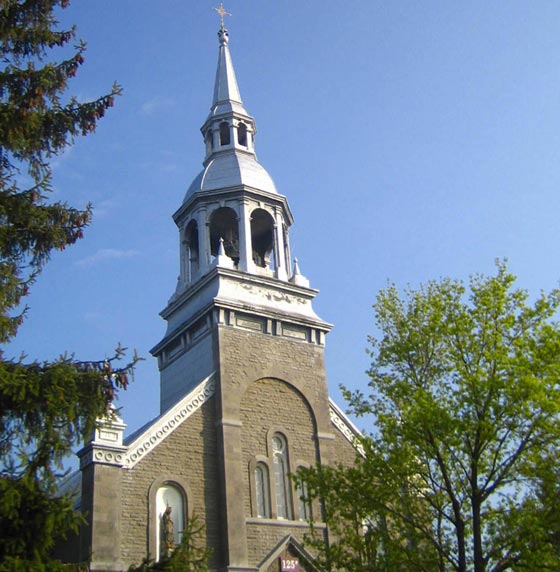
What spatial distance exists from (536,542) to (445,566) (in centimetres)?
315

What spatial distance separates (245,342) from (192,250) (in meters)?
5.79

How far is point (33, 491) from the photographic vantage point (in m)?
10.7

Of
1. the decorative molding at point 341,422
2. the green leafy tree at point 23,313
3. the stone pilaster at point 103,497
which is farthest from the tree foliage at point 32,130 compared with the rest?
the decorative molding at point 341,422

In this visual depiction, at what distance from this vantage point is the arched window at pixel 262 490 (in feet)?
75.8

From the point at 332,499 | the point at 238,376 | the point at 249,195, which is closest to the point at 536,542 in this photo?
the point at 332,499

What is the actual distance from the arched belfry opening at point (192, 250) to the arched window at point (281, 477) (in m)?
7.16

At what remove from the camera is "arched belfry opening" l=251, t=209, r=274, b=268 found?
30.0 metres

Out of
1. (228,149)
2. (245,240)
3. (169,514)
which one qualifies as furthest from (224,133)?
(169,514)

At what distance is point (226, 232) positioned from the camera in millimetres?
30281

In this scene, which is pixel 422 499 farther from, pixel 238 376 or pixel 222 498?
pixel 238 376

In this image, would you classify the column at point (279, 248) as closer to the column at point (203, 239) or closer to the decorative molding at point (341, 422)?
the column at point (203, 239)

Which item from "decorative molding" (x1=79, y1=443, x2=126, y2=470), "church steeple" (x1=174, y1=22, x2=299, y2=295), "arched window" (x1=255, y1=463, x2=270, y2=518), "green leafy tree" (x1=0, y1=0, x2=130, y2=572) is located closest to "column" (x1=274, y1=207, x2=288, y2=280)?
"church steeple" (x1=174, y1=22, x2=299, y2=295)

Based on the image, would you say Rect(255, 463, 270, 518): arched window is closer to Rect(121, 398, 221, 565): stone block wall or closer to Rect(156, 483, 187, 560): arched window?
Rect(121, 398, 221, 565): stone block wall

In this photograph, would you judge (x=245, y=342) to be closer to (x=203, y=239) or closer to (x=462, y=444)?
(x=203, y=239)
